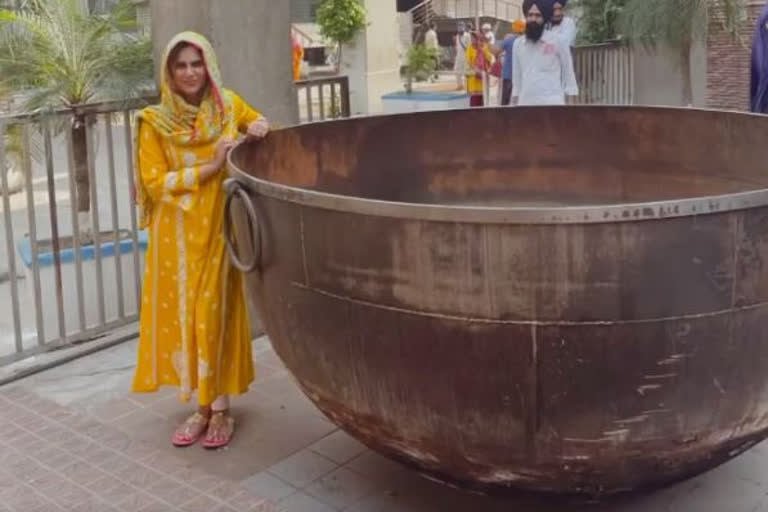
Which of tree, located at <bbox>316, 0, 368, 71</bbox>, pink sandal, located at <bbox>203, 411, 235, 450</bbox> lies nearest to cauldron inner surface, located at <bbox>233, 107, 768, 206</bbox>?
pink sandal, located at <bbox>203, 411, 235, 450</bbox>

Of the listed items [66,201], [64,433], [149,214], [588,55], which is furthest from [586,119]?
[588,55]

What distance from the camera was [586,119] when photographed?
13.4 feet

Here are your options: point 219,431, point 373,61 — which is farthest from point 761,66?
point 373,61

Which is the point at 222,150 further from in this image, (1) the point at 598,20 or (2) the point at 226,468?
(1) the point at 598,20

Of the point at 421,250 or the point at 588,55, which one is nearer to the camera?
the point at 421,250

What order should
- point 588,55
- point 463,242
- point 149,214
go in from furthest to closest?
1. point 588,55
2. point 149,214
3. point 463,242

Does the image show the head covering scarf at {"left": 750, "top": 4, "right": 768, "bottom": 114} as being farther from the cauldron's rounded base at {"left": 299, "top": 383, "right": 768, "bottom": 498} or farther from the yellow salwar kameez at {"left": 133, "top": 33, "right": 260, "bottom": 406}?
the cauldron's rounded base at {"left": 299, "top": 383, "right": 768, "bottom": 498}

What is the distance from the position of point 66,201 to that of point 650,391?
28.4 feet

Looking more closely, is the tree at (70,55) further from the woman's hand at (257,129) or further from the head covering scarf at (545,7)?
the head covering scarf at (545,7)

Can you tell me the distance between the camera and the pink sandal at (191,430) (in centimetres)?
378

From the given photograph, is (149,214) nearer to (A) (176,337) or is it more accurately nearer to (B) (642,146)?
(A) (176,337)

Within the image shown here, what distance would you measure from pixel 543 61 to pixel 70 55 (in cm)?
308

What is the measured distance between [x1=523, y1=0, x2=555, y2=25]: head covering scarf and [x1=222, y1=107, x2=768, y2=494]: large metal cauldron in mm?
4374

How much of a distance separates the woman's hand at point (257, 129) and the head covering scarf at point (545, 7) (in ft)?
12.2
